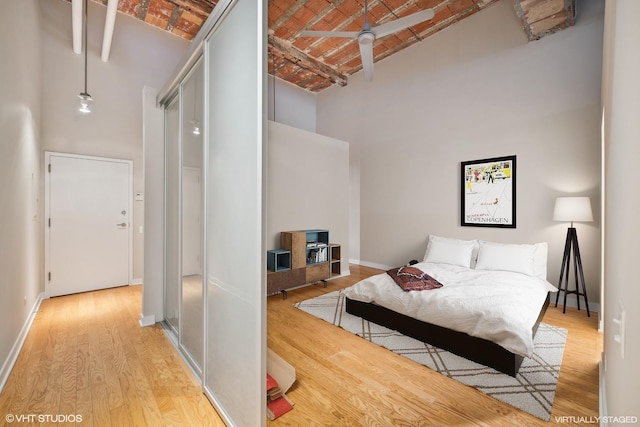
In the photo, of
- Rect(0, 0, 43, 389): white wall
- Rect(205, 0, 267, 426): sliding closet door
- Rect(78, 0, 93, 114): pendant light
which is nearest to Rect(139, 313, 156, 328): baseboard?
Rect(0, 0, 43, 389): white wall

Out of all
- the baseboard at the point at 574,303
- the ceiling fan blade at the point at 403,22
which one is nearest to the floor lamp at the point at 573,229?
the baseboard at the point at 574,303

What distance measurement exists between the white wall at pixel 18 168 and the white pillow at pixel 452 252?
14.8 feet

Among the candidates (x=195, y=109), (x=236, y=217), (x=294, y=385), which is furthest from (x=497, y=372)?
(x=195, y=109)

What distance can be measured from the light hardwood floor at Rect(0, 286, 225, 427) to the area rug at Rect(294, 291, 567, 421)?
1558mm

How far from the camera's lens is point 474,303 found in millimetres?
2363

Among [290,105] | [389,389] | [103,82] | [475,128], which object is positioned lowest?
[389,389]

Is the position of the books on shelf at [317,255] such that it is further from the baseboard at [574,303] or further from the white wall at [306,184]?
the baseboard at [574,303]

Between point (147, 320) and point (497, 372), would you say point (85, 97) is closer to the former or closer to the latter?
point (147, 320)

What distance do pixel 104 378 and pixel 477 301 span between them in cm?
297

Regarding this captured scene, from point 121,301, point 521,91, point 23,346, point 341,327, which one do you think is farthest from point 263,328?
point 521,91

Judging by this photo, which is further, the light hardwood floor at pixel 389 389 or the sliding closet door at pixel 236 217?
the light hardwood floor at pixel 389 389

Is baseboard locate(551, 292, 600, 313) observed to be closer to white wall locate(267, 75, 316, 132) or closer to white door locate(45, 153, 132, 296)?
white wall locate(267, 75, 316, 132)

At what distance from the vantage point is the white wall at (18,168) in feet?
6.70

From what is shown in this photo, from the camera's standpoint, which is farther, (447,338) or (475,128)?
(475,128)
